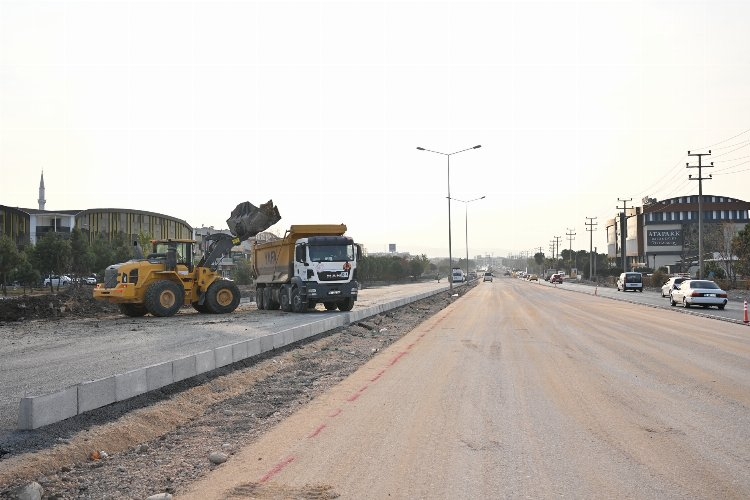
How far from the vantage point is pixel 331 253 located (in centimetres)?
2994

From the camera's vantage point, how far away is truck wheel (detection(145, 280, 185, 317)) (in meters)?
26.8

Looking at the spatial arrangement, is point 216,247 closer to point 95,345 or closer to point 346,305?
point 346,305

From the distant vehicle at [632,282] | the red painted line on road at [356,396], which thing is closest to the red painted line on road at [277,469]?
the red painted line on road at [356,396]

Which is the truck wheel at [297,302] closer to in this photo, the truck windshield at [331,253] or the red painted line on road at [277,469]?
the truck windshield at [331,253]

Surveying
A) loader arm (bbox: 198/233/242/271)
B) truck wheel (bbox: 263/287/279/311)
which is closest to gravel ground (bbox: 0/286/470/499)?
loader arm (bbox: 198/233/242/271)

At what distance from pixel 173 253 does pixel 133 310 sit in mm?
2974

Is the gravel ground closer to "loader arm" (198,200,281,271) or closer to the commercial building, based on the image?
"loader arm" (198,200,281,271)

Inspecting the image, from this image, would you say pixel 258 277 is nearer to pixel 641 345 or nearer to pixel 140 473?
pixel 641 345

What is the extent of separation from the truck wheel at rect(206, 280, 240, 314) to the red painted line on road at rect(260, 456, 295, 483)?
897 inches

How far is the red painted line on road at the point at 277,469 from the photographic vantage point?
6621 mm

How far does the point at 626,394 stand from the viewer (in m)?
11.0

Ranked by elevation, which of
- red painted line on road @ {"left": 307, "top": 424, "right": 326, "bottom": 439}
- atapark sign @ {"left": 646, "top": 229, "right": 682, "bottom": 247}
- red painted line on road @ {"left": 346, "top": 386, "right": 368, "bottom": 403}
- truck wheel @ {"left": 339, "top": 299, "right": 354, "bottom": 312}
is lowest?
red painted line on road @ {"left": 346, "top": 386, "right": 368, "bottom": 403}

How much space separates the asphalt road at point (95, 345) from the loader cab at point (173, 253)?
2138mm

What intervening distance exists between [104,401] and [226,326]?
1394cm
